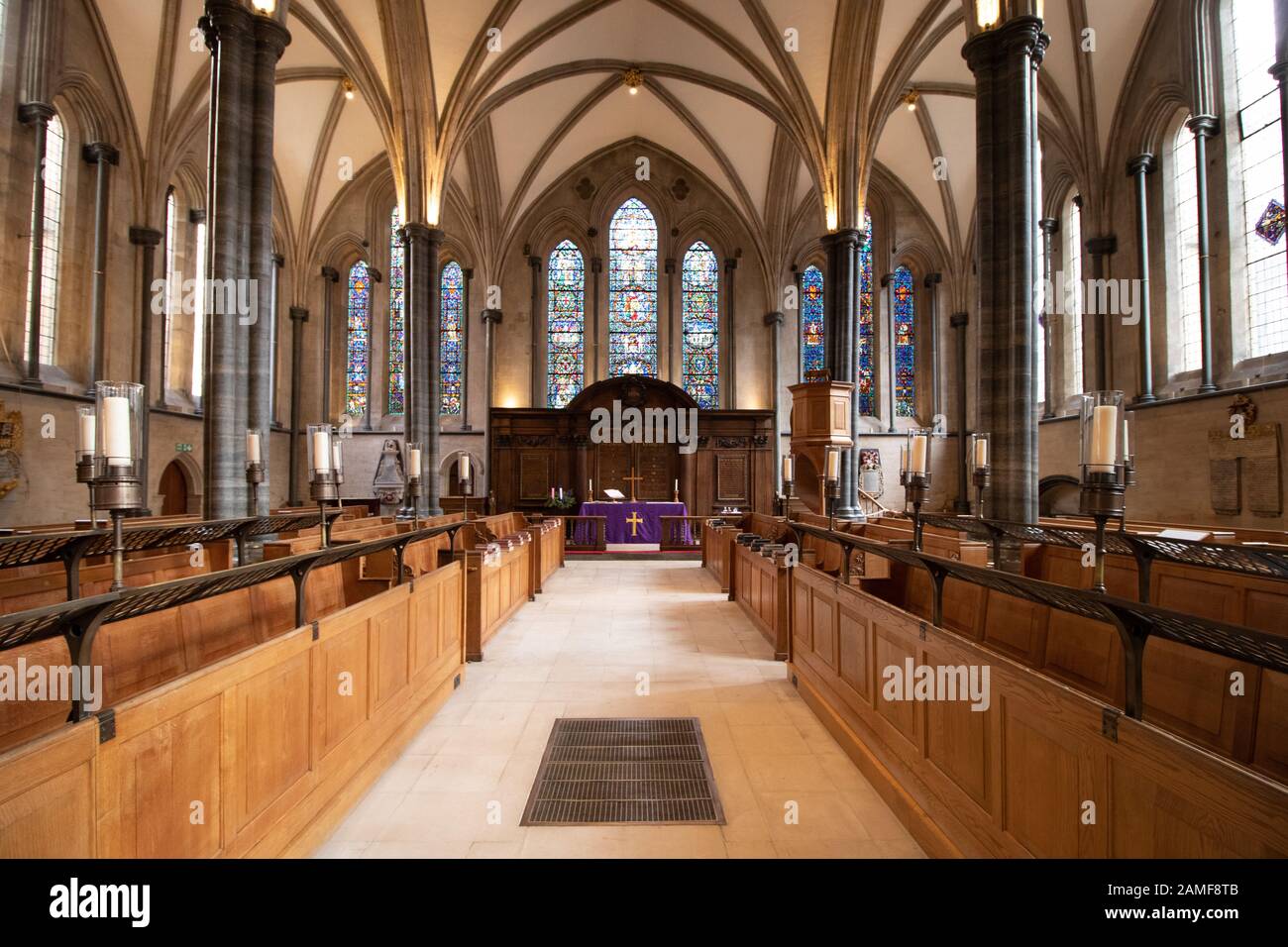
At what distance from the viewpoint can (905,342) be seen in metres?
A: 20.0

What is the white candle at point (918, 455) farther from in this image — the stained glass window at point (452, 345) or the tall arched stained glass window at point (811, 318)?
the stained glass window at point (452, 345)

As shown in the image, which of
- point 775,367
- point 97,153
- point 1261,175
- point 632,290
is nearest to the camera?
point 1261,175

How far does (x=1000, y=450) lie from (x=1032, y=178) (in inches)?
117

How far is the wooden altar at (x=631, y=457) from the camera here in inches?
717

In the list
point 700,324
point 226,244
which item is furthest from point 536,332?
point 226,244

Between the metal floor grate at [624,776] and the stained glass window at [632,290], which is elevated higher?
the stained glass window at [632,290]

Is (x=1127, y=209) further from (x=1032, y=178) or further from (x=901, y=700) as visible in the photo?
(x=901, y=700)

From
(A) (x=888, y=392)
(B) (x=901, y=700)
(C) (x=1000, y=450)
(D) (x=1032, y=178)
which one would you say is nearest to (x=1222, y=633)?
(B) (x=901, y=700)

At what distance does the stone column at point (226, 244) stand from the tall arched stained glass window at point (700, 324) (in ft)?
44.4

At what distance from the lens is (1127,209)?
43.7 feet

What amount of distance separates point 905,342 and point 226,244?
1805cm

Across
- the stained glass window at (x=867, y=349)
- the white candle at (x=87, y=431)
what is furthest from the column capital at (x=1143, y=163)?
the white candle at (x=87, y=431)

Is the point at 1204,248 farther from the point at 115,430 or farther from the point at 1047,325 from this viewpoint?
the point at 115,430

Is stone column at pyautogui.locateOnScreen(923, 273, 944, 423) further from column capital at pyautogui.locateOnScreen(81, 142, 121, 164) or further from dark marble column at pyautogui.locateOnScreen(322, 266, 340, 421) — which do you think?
column capital at pyautogui.locateOnScreen(81, 142, 121, 164)
